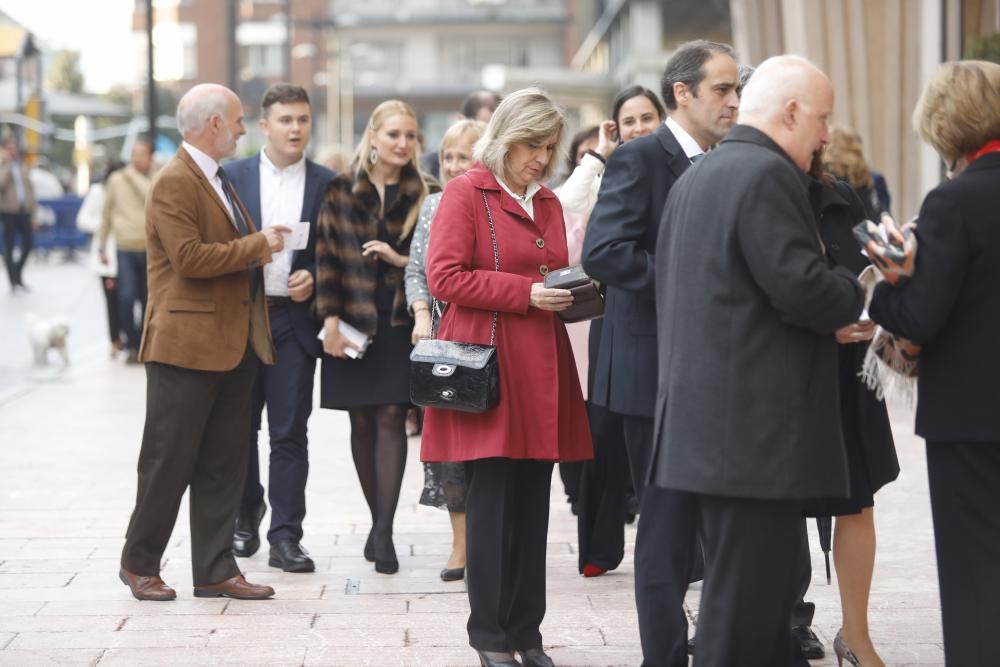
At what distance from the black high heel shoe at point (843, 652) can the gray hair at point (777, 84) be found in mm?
1869

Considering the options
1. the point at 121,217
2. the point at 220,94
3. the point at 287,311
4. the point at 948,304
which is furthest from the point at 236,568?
the point at 121,217

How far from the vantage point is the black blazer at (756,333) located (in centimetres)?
385

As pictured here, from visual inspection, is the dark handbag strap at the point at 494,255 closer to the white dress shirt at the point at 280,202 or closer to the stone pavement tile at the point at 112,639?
the stone pavement tile at the point at 112,639

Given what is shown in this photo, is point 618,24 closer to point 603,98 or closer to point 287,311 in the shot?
point 603,98

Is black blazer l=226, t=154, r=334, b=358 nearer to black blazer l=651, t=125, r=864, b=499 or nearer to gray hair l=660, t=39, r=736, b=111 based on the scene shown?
gray hair l=660, t=39, r=736, b=111

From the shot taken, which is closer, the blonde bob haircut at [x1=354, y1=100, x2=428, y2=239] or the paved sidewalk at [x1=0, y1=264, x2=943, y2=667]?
the paved sidewalk at [x1=0, y1=264, x2=943, y2=667]

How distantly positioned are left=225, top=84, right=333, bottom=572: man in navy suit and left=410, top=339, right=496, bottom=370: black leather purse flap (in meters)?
1.90

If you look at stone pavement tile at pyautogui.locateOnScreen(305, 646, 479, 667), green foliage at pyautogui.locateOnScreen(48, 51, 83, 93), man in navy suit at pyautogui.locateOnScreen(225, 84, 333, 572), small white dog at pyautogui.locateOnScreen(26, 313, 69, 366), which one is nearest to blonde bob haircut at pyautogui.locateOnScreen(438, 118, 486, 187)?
man in navy suit at pyautogui.locateOnScreen(225, 84, 333, 572)

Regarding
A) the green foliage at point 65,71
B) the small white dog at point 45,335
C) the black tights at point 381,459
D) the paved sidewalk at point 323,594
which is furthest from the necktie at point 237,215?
the green foliage at point 65,71

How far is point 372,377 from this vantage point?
6.88 m

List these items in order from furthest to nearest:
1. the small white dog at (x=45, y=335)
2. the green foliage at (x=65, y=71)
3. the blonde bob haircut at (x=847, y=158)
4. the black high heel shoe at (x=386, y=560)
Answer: the green foliage at (x=65, y=71) → the small white dog at (x=45, y=335) → the blonde bob haircut at (x=847, y=158) → the black high heel shoe at (x=386, y=560)

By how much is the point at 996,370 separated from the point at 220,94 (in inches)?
132

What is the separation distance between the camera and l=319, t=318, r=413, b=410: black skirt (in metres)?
6.87

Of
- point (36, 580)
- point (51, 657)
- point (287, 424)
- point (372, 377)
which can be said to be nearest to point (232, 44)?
point (287, 424)
